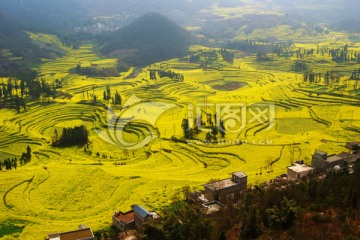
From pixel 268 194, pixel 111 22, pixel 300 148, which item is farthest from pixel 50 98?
pixel 111 22

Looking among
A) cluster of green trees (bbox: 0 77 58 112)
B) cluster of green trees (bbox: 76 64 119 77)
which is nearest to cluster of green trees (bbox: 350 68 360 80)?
cluster of green trees (bbox: 76 64 119 77)

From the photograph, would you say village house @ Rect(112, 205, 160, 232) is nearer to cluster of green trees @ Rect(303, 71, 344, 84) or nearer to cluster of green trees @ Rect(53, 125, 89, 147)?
cluster of green trees @ Rect(53, 125, 89, 147)

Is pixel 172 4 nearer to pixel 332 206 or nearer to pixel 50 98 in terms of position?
pixel 50 98

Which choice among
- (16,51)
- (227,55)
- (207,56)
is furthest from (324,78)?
(16,51)

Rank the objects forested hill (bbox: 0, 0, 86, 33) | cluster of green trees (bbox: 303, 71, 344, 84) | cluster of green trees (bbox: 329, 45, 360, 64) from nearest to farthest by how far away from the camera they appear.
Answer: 1. cluster of green trees (bbox: 303, 71, 344, 84)
2. cluster of green trees (bbox: 329, 45, 360, 64)
3. forested hill (bbox: 0, 0, 86, 33)

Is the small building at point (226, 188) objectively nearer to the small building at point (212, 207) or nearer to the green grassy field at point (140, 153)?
the small building at point (212, 207)

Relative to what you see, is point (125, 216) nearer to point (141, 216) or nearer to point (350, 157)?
point (141, 216)
